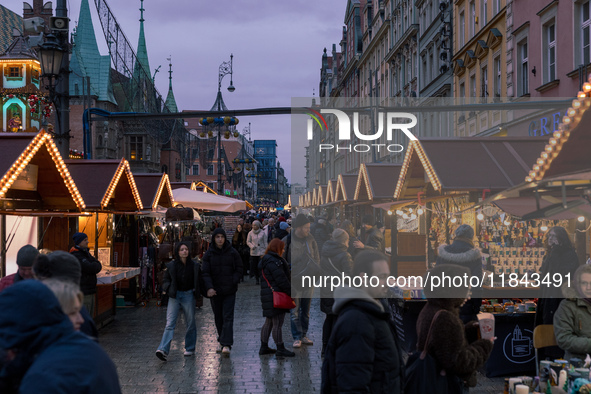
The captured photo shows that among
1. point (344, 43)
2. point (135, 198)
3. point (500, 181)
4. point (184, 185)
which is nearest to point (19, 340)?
point (500, 181)

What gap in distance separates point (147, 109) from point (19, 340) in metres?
19.3

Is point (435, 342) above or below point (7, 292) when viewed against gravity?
below

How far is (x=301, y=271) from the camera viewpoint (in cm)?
1041

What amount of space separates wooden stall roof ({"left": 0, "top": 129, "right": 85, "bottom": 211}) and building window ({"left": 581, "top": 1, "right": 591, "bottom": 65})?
1214cm

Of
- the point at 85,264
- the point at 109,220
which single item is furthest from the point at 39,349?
A: the point at 109,220

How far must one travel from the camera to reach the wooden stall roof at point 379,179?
1697 cm

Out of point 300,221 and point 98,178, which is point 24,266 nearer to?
point 300,221

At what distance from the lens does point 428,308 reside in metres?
4.73

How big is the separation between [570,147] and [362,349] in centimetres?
381

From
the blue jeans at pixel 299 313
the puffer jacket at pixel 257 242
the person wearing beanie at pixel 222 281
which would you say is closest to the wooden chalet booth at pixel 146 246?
the puffer jacket at pixel 257 242

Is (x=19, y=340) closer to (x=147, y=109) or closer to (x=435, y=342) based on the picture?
(x=435, y=342)

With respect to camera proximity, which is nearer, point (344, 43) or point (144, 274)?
point (144, 274)

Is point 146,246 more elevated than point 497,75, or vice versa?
point 497,75

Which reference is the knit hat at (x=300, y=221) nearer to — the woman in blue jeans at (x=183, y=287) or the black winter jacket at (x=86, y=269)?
the woman in blue jeans at (x=183, y=287)
